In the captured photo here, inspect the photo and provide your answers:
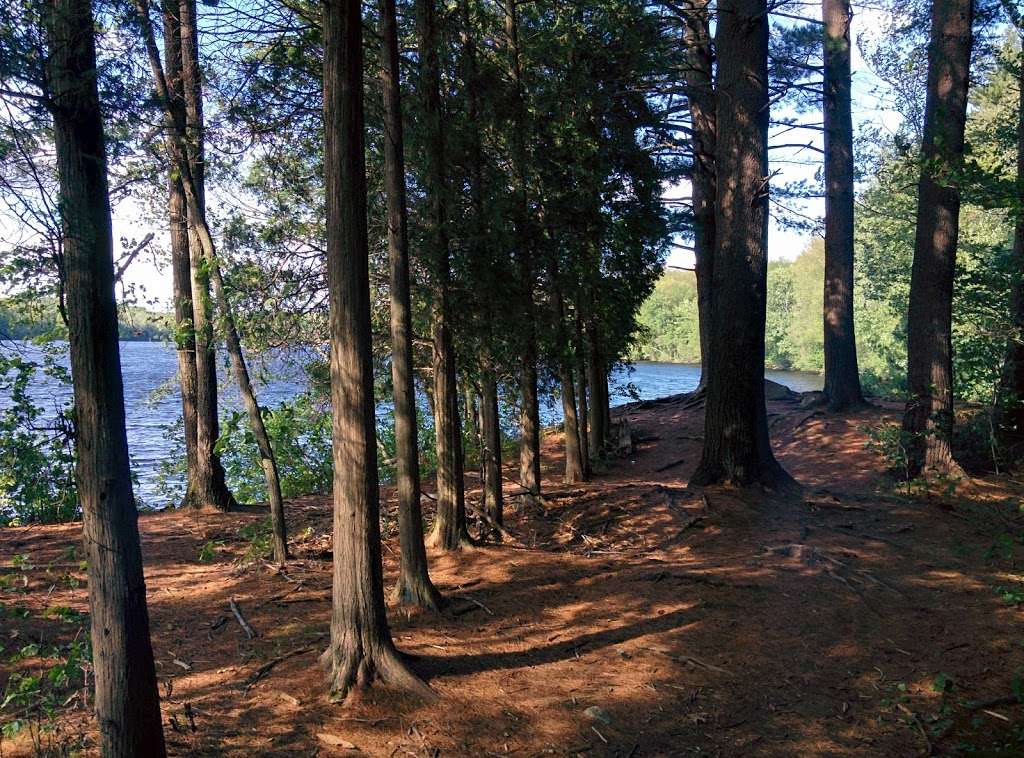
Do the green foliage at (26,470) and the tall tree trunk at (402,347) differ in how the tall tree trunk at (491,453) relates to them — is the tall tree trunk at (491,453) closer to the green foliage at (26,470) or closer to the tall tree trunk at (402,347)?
the tall tree trunk at (402,347)

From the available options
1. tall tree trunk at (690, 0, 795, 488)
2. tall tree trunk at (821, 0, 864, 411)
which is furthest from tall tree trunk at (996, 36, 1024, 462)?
tall tree trunk at (690, 0, 795, 488)

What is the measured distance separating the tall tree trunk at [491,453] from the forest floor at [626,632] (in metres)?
0.58

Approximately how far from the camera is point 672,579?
24.9ft

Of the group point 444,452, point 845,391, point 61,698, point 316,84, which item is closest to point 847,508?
point 444,452

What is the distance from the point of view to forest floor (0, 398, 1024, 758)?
4734 mm

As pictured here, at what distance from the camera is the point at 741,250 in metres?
9.93

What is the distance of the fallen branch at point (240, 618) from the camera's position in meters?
6.09

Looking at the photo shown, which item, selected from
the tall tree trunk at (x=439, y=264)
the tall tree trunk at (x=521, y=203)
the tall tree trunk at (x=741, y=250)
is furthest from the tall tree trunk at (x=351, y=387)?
the tall tree trunk at (x=741, y=250)

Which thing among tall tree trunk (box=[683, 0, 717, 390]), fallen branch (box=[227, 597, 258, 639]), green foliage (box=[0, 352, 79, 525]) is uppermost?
tall tree trunk (box=[683, 0, 717, 390])

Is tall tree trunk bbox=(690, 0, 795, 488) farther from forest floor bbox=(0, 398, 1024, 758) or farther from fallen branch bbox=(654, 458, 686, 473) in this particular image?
fallen branch bbox=(654, 458, 686, 473)

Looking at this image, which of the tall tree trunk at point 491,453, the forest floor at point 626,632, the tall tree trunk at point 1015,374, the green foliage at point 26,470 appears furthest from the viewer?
the tall tree trunk at point 1015,374

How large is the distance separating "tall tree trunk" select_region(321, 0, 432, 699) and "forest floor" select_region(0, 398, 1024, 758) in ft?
1.02

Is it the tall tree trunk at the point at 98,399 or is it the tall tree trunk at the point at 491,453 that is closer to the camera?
the tall tree trunk at the point at 98,399

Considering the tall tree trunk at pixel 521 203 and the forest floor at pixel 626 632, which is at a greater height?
the tall tree trunk at pixel 521 203
